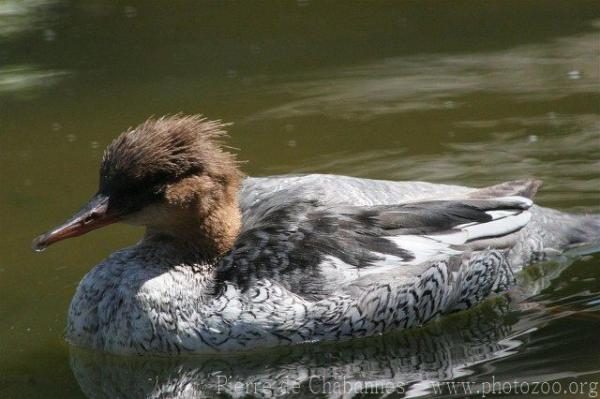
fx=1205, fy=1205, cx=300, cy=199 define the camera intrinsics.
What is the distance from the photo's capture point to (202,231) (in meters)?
8.41

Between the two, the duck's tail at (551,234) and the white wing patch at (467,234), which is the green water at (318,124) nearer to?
the duck's tail at (551,234)

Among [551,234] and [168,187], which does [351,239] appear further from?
[551,234]

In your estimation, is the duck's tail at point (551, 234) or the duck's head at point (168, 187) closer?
the duck's head at point (168, 187)

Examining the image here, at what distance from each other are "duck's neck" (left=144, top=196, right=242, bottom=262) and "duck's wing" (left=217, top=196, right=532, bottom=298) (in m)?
0.10

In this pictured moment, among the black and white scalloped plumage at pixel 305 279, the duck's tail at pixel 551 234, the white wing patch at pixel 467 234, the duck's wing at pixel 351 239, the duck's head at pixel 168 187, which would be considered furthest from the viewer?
the duck's tail at pixel 551 234

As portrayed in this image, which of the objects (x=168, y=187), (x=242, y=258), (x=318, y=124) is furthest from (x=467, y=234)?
(x=318, y=124)

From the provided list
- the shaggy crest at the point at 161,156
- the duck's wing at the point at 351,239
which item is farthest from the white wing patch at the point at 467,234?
the shaggy crest at the point at 161,156

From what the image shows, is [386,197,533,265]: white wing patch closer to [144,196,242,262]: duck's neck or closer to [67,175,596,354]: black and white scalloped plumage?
[67,175,596,354]: black and white scalloped plumage

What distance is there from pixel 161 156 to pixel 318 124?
13.2 feet

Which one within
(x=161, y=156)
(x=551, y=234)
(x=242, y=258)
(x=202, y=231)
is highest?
(x=161, y=156)

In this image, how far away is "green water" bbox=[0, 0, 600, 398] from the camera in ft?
26.5

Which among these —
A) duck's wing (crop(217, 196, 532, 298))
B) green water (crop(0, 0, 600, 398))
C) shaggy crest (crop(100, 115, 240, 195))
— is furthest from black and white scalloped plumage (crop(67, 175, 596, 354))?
shaggy crest (crop(100, 115, 240, 195))

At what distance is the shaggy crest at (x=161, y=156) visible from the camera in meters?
8.01

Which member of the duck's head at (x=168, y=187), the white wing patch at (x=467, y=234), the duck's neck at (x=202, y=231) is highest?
the duck's head at (x=168, y=187)
